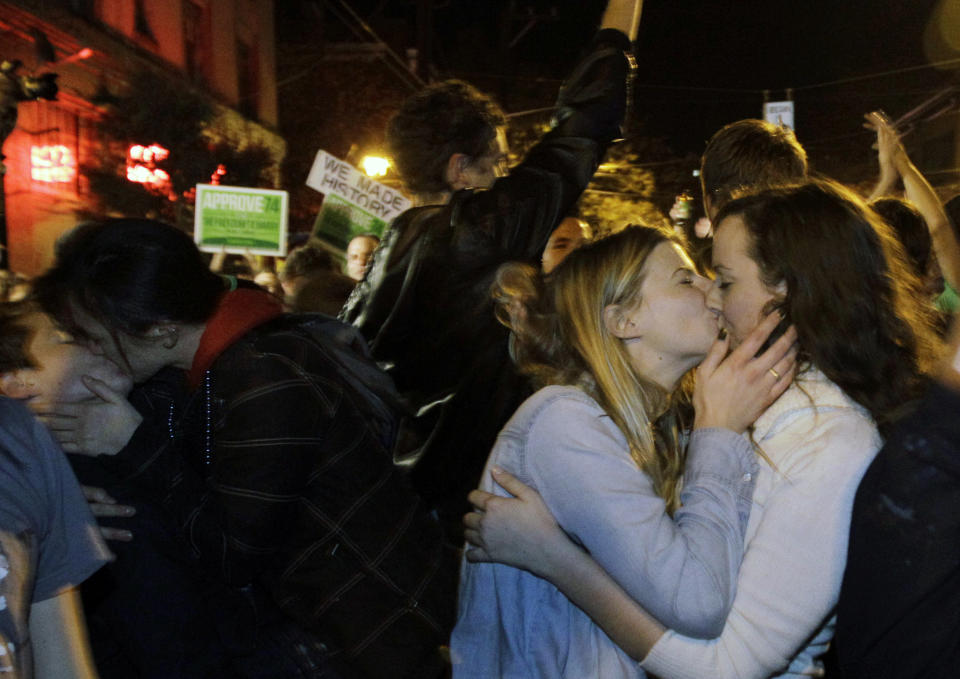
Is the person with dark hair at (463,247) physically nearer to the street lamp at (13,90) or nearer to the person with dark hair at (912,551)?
the person with dark hair at (912,551)

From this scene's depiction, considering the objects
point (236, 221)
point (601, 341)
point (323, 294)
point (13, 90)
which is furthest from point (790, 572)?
point (13, 90)

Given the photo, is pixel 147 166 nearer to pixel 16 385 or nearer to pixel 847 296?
pixel 16 385

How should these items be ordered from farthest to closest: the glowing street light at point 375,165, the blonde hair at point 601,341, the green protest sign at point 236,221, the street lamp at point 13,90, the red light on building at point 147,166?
the red light on building at point 147,166
the glowing street light at point 375,165
the green protest sign at point 236,221
the street lamp at point 13,90
the blonde hair at point 601,341

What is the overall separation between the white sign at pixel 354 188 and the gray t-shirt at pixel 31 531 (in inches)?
270

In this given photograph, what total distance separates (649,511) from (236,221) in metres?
8.18

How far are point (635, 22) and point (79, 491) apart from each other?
225cm

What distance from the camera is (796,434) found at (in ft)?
6.61

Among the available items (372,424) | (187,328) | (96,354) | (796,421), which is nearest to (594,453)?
(796,421)

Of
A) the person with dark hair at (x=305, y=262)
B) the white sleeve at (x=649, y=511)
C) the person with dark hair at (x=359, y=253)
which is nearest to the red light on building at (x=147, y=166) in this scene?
the person with dark hair at (x=359, y=253)

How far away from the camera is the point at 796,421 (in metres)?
2.05

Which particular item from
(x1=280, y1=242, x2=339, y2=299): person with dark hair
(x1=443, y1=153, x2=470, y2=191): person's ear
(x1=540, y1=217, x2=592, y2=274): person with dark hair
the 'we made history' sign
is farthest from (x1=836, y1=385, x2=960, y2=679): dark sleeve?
the 'we made history' sign

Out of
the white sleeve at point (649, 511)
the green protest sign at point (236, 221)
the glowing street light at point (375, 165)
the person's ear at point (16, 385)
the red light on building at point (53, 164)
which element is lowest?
the red light on building at point (53, 164)

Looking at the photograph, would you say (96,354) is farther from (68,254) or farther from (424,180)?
(424,180)

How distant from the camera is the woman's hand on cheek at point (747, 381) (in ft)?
6.73
